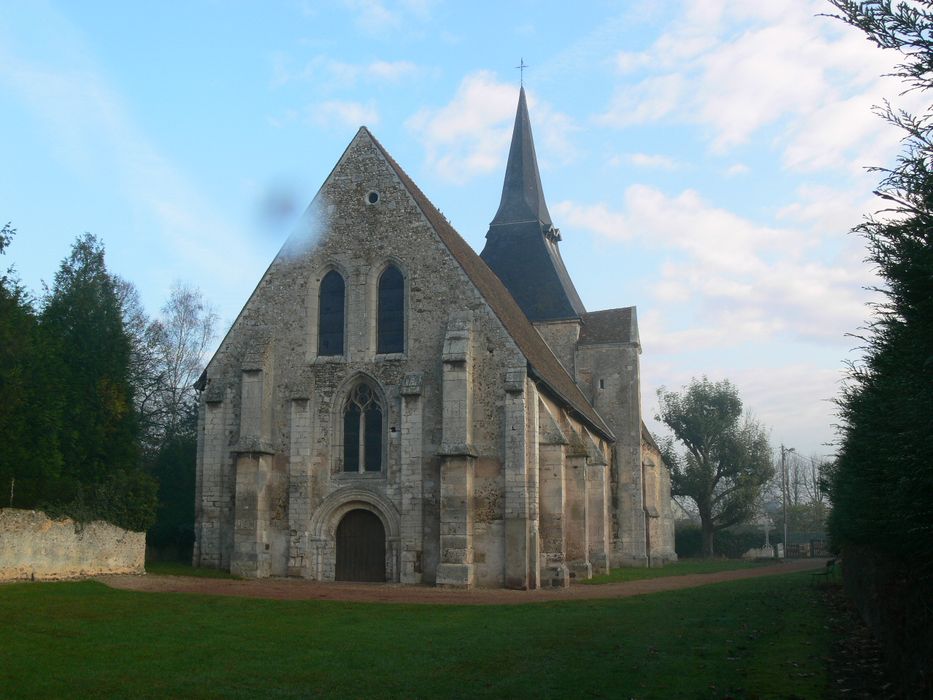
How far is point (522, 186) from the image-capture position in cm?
4256

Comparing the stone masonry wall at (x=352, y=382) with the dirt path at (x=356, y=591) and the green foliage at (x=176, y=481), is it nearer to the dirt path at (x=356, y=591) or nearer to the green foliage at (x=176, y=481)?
the dirt path at (x=356, y=591)

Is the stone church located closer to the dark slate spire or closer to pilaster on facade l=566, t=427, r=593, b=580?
pilaster on facade l=566, t=427, r=593, b=580

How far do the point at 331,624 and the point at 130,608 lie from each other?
12.6 ft

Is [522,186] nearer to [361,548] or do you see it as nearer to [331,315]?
[331,315]

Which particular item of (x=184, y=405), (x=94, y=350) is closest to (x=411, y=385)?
(x=94, y=350)

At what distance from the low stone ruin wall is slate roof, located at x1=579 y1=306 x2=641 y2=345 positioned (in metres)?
20.4

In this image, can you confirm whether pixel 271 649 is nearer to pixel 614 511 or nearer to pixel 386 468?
pixel 386 468

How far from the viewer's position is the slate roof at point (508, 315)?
25328 millimetres

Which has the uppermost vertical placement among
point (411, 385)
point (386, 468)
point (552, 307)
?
point (552, 307)

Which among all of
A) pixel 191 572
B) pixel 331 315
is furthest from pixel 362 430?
pixel 191 572

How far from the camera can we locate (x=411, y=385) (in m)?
24.2

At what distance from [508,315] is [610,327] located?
10488 millimetres

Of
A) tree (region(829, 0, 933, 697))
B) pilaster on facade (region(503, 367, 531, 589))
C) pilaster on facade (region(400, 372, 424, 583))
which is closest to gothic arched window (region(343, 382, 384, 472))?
pilaster on facade (region(400, 372, 424, 583))

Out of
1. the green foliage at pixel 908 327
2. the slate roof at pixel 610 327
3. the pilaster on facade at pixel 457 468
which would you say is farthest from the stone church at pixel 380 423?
the green foliage at pixel 908 327
